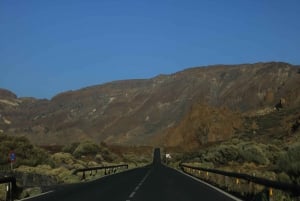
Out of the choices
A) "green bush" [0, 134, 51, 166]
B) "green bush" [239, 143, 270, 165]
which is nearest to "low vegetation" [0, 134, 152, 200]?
"green bush" [0, 134, 51, 166]

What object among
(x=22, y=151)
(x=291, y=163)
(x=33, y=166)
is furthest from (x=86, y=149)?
(x=291, y=163)

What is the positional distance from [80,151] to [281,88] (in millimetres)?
95407

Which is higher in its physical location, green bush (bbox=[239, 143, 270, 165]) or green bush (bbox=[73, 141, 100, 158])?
green bush (bbox=[73, 141, 100, 158])

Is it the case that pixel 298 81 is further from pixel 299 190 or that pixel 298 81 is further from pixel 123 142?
pixel 299 190

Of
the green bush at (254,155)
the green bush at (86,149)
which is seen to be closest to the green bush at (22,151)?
the green bush at (254,155)

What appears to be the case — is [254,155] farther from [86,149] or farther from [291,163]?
[86,149]

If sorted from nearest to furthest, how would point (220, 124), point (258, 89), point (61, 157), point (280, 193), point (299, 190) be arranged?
1. point (299, 190)
2. point (280, 193)
3. point (61, 157)
4. point (220, 124)
5. point (258, 89)

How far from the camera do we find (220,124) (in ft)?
483

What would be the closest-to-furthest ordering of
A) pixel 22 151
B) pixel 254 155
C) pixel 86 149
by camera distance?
pixel 22 151, pixel 254 155, pixel 86 149

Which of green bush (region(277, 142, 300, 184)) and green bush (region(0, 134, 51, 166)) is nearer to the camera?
green bush (region(277, 142, 300, 184))

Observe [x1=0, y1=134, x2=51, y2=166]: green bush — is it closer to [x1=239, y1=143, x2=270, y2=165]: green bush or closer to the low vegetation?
the low vegetation

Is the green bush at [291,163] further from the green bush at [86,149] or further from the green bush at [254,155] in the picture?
the green bush at [86,149]

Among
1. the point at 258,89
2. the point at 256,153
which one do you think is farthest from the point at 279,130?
the point at 258,89

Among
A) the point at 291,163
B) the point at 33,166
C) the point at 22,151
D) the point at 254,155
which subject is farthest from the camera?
the point at 254,155
